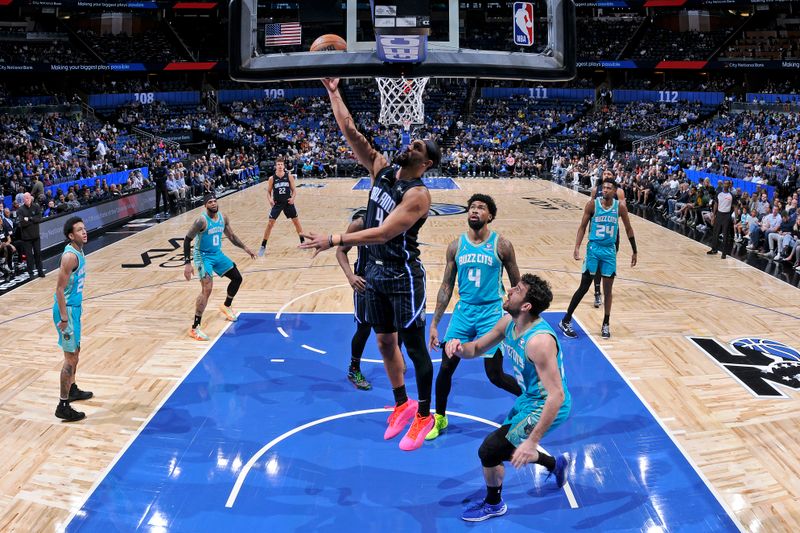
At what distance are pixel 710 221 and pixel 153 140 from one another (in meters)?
25.2

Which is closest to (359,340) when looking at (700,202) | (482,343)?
(482,343)

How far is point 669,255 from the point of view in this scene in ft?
43.3

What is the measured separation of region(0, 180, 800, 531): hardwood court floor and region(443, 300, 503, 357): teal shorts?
1823 mm

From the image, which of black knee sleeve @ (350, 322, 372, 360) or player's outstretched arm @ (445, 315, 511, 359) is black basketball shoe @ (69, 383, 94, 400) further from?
player's outstretched arm @ (445, 315, 511, 359)

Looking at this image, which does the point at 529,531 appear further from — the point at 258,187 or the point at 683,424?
the point at 258,187

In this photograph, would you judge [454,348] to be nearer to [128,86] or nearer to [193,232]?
[193,232]

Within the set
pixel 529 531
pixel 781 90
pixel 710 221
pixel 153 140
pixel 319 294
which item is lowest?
pixel 529 531

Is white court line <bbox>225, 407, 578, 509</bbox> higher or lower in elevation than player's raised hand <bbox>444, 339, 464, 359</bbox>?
lower

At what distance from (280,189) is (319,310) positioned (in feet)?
13.5

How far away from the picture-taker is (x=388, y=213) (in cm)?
447

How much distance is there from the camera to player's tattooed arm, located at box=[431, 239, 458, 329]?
5215 millimetres

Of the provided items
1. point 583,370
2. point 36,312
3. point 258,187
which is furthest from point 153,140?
point 583,370

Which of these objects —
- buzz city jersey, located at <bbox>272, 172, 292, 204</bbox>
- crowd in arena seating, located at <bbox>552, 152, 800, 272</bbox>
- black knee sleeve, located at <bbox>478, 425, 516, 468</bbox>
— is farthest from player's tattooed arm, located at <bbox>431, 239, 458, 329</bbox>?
crowd in arena seating, located at <bbox>552, 152, 800, 272</bbox>

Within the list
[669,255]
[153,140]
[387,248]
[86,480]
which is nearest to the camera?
[387,248]
